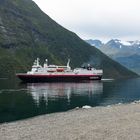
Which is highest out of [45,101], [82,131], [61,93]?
[82,131]

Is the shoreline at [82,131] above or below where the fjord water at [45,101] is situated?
above

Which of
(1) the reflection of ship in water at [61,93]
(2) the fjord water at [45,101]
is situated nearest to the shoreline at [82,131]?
(2) the fjord water at [45,101]

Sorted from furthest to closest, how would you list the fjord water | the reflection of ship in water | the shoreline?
the reflection of ship in water → the fjord water → the shoreline

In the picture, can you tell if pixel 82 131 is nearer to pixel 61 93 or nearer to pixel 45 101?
pixel 45 101

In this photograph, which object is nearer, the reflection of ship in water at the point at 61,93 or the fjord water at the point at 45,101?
the fjord water at the point at 45,101

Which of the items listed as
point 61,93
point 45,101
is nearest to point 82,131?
point 45,101

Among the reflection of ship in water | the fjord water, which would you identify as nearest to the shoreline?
the fjord water

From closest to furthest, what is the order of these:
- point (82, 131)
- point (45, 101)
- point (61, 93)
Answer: point (82, 131)
point (45, 101)
point (61, 93)

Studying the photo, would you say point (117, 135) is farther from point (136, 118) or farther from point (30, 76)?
point (30, 76)

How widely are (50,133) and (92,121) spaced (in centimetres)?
905

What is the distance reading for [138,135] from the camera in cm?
3388

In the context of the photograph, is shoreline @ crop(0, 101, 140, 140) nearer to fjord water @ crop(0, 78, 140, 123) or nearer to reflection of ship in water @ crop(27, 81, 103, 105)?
fjord water @ crop(0, 78, 140, 123)

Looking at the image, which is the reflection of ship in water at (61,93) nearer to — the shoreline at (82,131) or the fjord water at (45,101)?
the fjord water at (45,101)

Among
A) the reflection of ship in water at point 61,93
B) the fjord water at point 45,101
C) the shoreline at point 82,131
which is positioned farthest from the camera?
the reflection of ship in water at point 61,93
